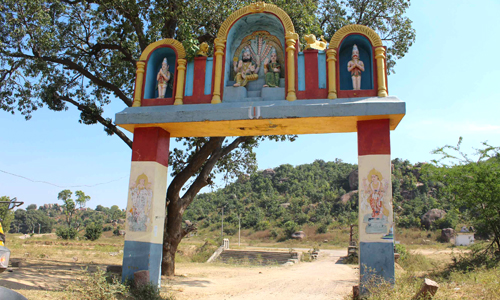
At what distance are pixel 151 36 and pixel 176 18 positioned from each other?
3.49 ft

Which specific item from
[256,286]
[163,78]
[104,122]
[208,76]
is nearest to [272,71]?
[208,76]

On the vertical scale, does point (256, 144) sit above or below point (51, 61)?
below

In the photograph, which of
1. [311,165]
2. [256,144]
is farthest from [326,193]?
[256,144]

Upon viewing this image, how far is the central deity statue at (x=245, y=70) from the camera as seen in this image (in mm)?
8969

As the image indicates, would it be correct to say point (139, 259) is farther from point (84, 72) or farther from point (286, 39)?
point (84, 72)

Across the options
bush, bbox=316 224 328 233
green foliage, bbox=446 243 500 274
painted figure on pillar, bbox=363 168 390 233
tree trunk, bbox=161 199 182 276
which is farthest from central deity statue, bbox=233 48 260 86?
bush, bbox=316 224 328 233

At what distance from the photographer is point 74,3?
1383 cm

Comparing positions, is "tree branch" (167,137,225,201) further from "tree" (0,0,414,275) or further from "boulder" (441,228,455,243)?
"boulder" (441,228,455,243)

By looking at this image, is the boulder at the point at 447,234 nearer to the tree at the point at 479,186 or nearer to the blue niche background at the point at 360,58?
the tree at the point at 479,186

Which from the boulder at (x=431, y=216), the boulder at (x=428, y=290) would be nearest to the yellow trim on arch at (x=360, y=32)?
the boulder at (x=428, y=290)

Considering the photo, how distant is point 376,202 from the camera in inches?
304

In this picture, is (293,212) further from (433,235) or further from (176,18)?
(176,18)

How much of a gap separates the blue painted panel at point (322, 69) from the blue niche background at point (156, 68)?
373cm

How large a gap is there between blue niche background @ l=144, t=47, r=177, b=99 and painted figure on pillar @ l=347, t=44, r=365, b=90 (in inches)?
175
